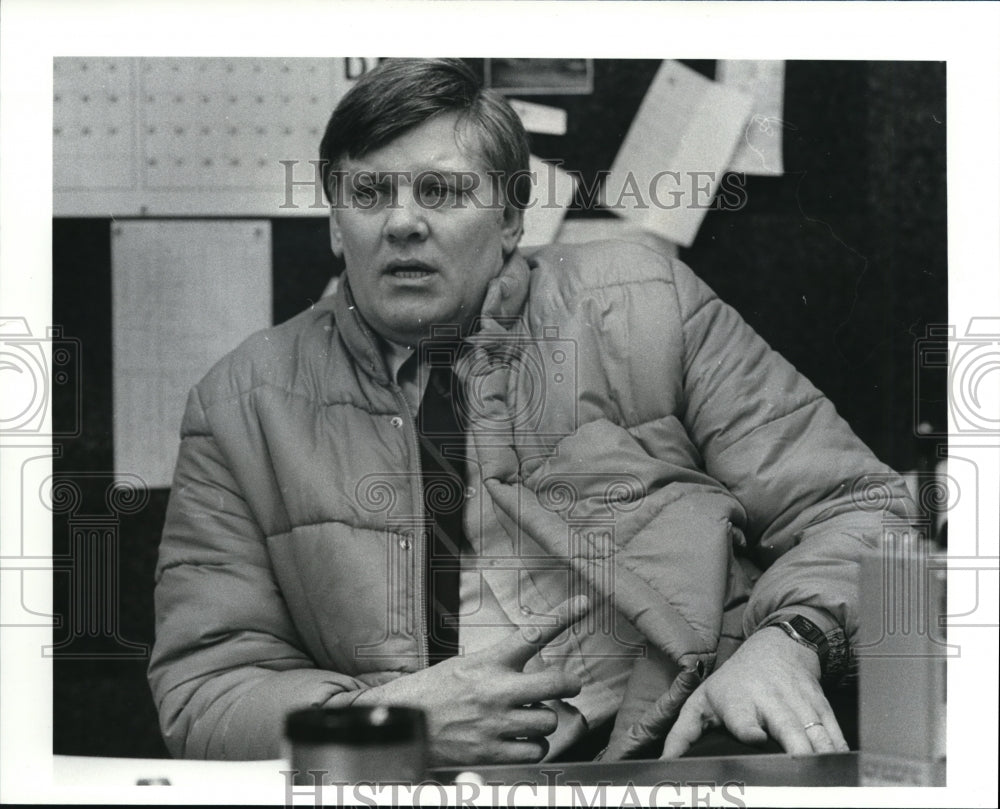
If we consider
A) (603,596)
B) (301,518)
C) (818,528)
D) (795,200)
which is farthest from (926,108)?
(301,518)

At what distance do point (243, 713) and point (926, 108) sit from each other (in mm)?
1952

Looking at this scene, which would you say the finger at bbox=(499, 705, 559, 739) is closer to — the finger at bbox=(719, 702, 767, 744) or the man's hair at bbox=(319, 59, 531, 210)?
the finger at bbox=(719, 702, 767, 744)

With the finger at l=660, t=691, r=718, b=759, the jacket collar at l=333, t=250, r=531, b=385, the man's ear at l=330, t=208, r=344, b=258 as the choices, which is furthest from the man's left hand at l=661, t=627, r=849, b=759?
the man's ear at l=330, t=208, r=344, b=258

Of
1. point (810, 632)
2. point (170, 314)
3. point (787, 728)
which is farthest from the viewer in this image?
point (170, 314)

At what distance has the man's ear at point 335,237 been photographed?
318 cm

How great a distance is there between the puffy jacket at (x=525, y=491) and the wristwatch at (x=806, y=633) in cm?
2

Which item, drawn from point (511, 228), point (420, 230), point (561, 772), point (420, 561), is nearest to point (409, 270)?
point (420, 230)

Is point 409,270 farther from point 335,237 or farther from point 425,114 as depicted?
point 425,114

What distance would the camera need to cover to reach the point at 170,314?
3195mm

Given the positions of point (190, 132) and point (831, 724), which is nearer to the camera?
point (831, 724)

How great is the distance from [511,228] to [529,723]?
3.43 ft

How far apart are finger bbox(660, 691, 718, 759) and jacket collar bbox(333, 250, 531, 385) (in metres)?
0.88

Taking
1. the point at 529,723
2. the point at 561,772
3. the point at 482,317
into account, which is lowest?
the point at 561,772

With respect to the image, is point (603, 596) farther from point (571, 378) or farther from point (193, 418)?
point (193, 418)
